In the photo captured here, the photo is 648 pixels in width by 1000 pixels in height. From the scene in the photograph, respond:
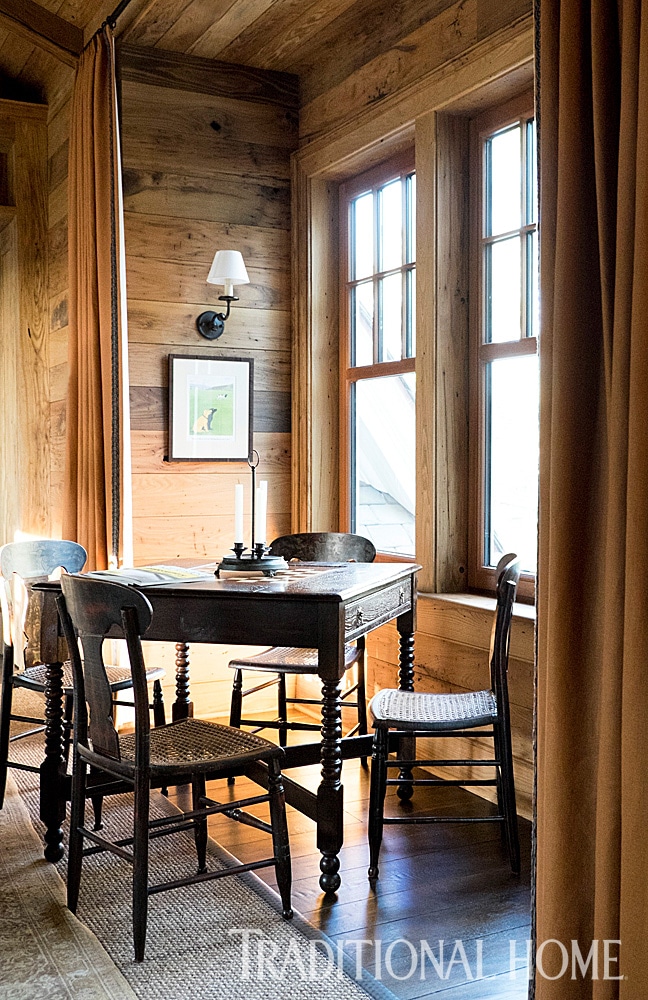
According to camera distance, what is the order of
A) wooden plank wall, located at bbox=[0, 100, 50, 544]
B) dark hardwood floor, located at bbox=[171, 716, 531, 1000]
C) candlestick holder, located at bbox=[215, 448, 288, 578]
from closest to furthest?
dark hardwood floor, located at bbox=[171, 716, 531, 1000]
candlestick holder, located at bbox=[215, 448, 288, 578]
wooden plank wall, located at bbox=[0, 100, 50, 544]

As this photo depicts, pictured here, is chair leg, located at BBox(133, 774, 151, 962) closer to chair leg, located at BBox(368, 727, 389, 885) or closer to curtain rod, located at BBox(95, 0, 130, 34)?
chair leg, located at BBox(368, 727, 389, 885)

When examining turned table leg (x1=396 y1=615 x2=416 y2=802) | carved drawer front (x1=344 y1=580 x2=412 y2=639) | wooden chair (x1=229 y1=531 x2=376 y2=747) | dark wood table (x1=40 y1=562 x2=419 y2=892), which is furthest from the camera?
wooden chair (x1=229 y1=531 x2=376 y2=747)

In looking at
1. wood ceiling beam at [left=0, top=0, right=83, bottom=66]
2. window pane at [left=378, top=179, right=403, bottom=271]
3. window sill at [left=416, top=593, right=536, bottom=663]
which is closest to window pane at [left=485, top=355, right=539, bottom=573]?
window sill at [left=416, top=593, right=536, bottom=663]

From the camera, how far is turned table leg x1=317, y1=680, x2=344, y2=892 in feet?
9.08

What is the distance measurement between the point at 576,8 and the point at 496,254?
1917mm

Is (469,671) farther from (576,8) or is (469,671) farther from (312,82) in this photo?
(312,82)

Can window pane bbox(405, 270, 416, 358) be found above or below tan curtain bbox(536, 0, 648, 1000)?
above

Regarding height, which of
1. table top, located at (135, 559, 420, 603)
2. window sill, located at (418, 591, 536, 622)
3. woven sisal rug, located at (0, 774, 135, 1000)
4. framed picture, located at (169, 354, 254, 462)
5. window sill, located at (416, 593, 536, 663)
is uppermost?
framed picture, located at (169, 354, 254, 462)

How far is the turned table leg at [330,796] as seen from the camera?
2.77 meters

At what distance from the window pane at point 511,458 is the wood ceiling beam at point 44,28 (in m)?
2.61

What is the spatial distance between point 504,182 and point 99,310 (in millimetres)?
1860

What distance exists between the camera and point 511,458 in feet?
12.0

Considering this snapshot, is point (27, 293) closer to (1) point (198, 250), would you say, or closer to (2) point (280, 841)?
(1) point (198, 250)

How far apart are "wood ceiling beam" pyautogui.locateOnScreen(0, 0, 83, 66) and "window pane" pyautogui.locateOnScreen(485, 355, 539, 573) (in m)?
2.61
